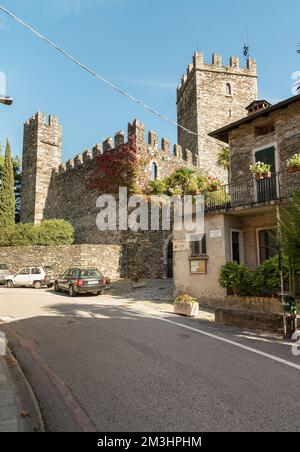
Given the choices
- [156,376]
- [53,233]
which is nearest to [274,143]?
[156,376]

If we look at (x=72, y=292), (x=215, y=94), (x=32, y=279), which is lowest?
(x=72, y=292)

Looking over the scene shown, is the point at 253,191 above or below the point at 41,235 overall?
above

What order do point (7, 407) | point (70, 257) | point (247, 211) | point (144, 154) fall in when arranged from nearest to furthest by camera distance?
point (7, 407)
point (247, 211)
point (70, 257)
point (144, 154)

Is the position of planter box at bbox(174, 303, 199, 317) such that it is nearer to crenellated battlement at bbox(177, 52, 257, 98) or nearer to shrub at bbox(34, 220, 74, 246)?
shrub at bbox(34, 220, 74, 246)

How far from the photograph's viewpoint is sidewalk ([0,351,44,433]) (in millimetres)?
3465

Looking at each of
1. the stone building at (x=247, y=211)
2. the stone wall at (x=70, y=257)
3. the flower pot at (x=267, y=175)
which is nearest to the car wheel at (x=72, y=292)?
the stone building at (x=247, y=211)

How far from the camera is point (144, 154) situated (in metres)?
24.9

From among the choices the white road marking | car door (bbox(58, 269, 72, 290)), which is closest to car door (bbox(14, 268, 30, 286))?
car door (bbox(58, 269, 72, 290))

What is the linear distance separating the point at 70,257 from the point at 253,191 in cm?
1361

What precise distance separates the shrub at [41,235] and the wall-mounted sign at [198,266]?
1555 centimetres

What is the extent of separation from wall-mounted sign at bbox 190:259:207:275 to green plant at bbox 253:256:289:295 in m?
2.69

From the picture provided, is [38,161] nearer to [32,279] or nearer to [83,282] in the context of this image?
[32,279]

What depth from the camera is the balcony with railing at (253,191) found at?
13.3 metres

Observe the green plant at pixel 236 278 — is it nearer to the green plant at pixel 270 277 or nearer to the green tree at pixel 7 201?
the green plant at pixel 270 277
